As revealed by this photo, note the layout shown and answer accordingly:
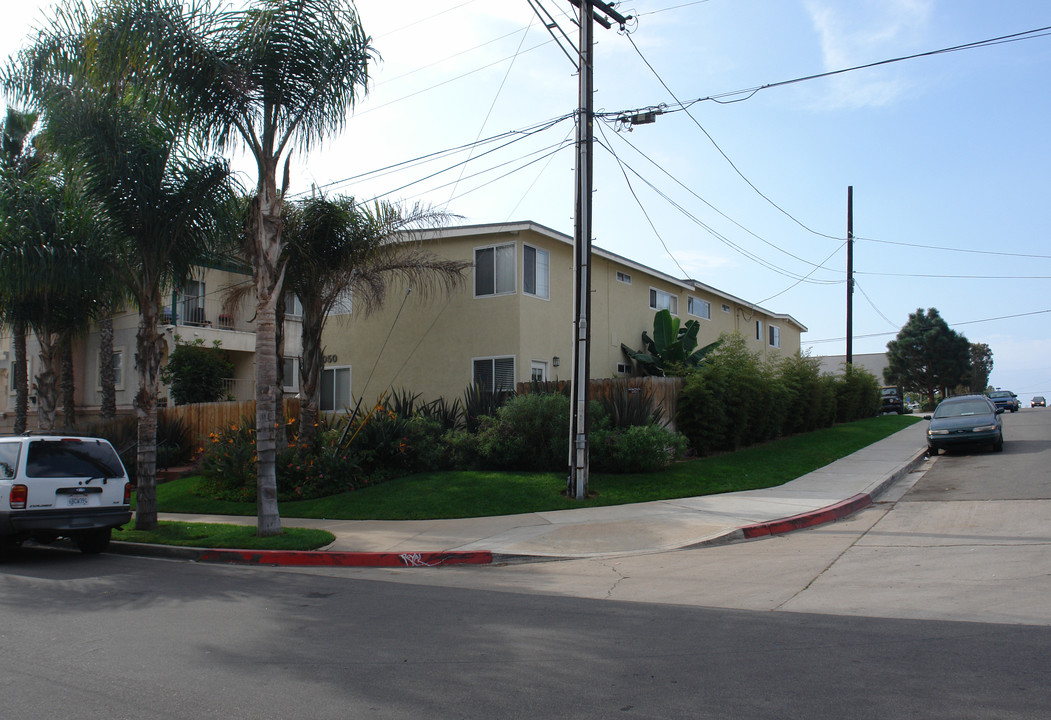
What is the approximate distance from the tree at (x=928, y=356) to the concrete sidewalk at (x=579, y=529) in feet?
157

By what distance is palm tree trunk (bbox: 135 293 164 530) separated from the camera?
1332cm

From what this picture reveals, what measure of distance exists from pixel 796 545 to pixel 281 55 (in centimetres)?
1001

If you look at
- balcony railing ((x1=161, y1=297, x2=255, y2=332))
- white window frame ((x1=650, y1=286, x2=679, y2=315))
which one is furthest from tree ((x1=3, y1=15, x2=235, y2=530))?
white window frame ((x1=650, y1=286, x2=679, y2=315))

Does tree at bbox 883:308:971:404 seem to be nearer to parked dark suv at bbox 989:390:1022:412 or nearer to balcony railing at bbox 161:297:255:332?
parked dark suv at bbox 989:390:1022:412

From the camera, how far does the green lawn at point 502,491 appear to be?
45.6ft

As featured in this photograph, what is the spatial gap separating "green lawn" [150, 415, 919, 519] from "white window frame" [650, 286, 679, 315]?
8.98 metres

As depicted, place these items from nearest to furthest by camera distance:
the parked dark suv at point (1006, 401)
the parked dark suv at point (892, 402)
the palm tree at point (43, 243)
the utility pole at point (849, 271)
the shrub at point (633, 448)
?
the palm tree at point (43, 243) < the shrub at point (633, 448) < the utility pole at point (849, 271) < the parked dark suv at point (892, 402) < the parked dark suv at point (1006, 401)

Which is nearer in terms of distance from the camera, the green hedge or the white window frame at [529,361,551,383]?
the green hedge

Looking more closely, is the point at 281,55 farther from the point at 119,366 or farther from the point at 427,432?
the point at 119,366

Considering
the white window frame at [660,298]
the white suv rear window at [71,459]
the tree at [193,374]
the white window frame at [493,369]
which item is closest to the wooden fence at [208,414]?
the tree at [193,374]

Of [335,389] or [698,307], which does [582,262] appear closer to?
[335,389]

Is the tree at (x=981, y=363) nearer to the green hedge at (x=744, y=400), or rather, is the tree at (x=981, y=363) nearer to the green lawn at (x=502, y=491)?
the green hedge at (x=744, y=400)

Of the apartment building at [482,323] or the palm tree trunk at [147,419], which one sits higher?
the apartment building at [482,323]

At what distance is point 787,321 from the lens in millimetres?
40625
